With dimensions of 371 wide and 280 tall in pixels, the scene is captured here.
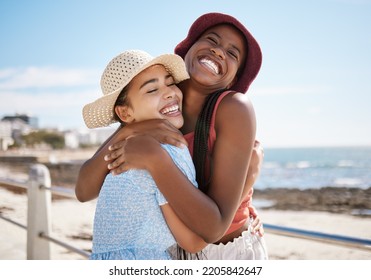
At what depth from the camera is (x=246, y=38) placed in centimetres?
160

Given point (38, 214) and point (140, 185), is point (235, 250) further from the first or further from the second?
point (38, 214)

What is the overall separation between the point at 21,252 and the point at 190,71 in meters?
3.34

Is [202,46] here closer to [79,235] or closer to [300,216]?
[79,235]

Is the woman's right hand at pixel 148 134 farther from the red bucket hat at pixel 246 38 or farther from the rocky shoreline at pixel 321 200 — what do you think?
the rocky shoreline at pixel 321 200

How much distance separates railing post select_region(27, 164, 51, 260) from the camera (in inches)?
132

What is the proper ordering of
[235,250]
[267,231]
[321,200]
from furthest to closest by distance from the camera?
[321,200] < [267,231] < [235,250]

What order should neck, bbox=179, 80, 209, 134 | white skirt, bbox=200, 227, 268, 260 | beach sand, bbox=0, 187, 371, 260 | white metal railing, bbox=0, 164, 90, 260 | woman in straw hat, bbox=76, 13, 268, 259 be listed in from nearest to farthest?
woman in straw hat, bbox=76, 13, 268, 259 < white skirt, bbox=200, 227, 268, 260 < neck, bbox=179, 80, 209, 134 < white metal railing, bbox=0, 164, 90, 260 < beach sand, bbox=0, 187, 371, 260

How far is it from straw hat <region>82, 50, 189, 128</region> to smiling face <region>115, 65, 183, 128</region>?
4cm

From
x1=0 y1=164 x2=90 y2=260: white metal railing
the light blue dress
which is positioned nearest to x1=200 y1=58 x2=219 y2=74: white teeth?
the light blue dress

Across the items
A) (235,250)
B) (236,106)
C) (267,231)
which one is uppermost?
(236,106)

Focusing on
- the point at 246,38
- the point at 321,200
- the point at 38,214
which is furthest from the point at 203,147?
the point at 321,200

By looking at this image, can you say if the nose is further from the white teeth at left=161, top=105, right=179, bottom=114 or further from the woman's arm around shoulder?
the woman's arm around shoulder

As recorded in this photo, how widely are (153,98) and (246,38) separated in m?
0.46
